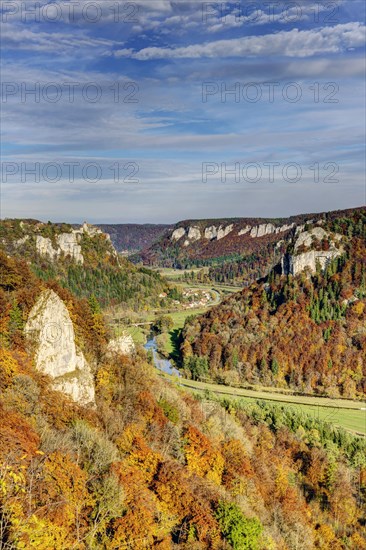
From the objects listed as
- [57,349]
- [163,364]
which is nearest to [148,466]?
[57,349]

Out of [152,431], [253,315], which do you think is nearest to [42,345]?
[152,431]

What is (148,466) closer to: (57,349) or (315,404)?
(57,349)

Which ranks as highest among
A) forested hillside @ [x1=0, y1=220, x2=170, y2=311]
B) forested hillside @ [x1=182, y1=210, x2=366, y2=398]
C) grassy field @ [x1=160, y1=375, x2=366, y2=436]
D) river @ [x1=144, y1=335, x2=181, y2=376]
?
forested hillside @ [x1=0, y1=220, x2=170, y2=311]

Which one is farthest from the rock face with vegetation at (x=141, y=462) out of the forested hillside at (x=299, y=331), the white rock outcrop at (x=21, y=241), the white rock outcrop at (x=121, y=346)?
the white rock outcrop at (x=21, y=241)

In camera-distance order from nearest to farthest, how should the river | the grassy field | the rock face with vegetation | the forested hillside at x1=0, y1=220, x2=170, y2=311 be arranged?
the rock face with vegetation → the grassy field → the river → the forested hillside at x1=0, y1=220, x2=170, y2=311

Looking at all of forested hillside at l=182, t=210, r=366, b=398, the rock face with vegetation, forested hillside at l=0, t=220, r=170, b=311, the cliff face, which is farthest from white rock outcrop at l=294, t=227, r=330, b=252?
forested hillside at l=0, t=220, r=170, b=311

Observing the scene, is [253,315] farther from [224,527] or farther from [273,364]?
[224,527]

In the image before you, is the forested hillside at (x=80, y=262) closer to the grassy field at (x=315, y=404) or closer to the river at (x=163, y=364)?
the river at (x=163, y=364)

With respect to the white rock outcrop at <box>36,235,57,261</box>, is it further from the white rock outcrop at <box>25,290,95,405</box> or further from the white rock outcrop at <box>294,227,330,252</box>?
the white rock outcrop at <box>25,290,95,405</box>
